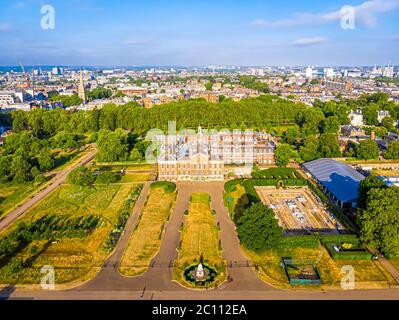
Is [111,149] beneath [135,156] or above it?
above

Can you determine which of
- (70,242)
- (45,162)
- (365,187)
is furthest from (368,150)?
(45,162)

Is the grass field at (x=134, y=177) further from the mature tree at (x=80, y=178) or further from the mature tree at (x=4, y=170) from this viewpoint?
the mature tree at (x=4, y=170)

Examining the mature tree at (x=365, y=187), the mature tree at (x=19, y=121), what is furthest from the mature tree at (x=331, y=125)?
the mature tree at (x=19, y=121)

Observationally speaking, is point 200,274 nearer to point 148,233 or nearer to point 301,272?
point 301,272

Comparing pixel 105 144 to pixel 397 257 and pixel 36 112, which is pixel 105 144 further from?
pixel 397 257

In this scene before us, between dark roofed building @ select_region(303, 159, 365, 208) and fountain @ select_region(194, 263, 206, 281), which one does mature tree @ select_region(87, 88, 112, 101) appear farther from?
fountain @ select_region(194, 263, 206, 281)
